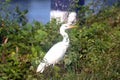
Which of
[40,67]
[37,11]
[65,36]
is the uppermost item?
[65,36]

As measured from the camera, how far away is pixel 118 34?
5465 millimetres

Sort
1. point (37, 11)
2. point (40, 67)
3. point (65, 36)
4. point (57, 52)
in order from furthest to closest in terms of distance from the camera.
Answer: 1. point (37, 11)
2. point (65, 36)
3. point (57, 52)
4. point (40, 67)

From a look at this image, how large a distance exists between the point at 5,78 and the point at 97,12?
2725mm

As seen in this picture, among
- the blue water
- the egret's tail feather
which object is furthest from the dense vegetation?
the blue water

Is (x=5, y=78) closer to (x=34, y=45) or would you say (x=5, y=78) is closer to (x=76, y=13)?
(x=34, y=45)

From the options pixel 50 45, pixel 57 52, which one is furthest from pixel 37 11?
pixel 57 52

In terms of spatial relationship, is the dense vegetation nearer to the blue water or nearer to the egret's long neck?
the egret's long neck

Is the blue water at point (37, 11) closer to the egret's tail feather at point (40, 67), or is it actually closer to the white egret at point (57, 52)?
the white egret at point (57, 52)

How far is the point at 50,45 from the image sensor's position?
5.42 meters

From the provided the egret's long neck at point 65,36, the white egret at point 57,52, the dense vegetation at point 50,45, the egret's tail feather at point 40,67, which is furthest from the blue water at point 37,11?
the egret's tail feather at point 40,67

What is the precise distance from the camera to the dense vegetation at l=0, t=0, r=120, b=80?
15.0ft

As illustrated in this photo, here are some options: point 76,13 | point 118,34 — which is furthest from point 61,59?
point 76,13

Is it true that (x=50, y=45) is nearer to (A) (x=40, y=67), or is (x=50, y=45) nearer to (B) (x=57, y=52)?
(B) (x=57, y=52)

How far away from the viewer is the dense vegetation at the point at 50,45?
15.0 ft
